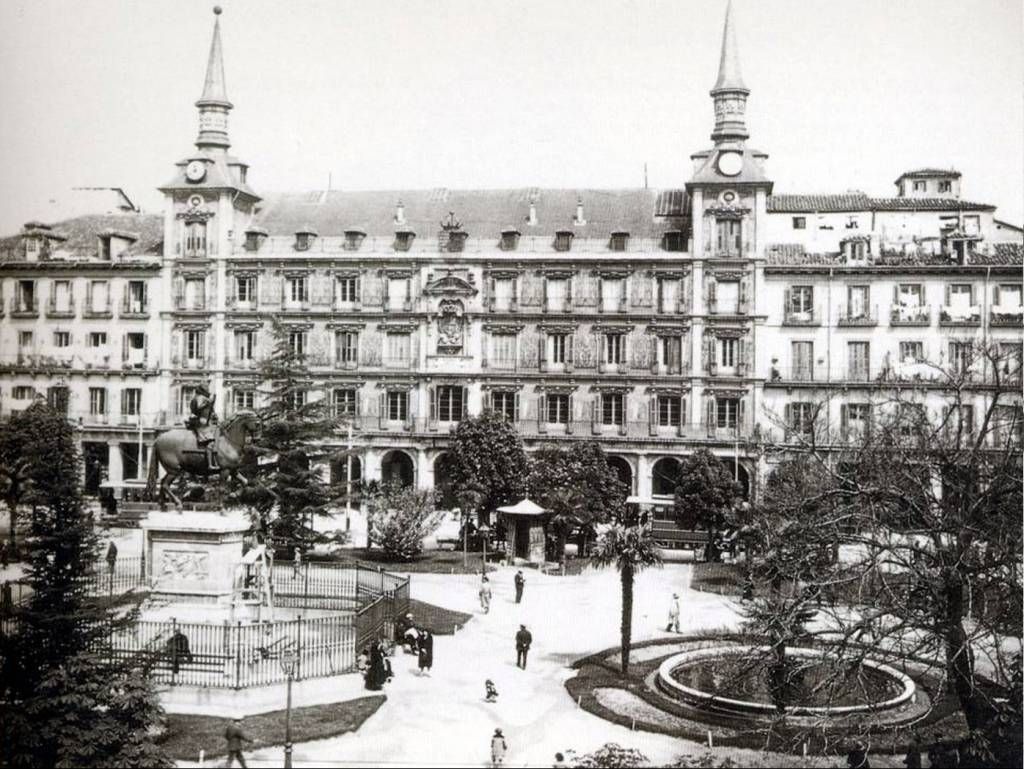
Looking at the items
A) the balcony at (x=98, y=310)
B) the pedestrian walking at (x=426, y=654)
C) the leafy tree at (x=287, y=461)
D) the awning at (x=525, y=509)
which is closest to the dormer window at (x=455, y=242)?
the balcony at (x=98, y=310)

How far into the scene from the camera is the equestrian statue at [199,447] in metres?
17.7

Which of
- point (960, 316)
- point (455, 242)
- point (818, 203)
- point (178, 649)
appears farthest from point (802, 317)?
point (178, 649)

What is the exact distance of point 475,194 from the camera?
48.9 metres

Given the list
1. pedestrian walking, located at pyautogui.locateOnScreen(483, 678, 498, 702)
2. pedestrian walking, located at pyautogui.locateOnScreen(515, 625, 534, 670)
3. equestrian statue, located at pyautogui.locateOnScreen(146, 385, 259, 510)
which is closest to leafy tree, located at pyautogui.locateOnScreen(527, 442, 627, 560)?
pedestrian walking, located at pyautogui.locateOnScreen(515, 625, 534, 670)

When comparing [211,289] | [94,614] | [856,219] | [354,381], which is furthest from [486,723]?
[856,219]

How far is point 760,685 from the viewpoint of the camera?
61.2ft

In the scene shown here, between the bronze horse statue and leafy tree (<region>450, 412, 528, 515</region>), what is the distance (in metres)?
17.8

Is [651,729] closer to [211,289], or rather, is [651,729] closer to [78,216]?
[211,289]

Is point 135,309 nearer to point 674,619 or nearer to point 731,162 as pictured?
point 731,162

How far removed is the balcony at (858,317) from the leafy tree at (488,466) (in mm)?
14941

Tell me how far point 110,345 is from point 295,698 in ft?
108

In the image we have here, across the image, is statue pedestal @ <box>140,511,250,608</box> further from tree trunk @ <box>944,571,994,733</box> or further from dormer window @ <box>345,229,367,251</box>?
dormer window @ <box>345,229,367,251</box>

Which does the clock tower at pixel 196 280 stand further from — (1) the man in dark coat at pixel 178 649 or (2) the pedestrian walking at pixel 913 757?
(2) the pedestrian walking at pixel 913 757

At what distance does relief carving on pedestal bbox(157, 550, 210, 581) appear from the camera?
17672 millimetres
